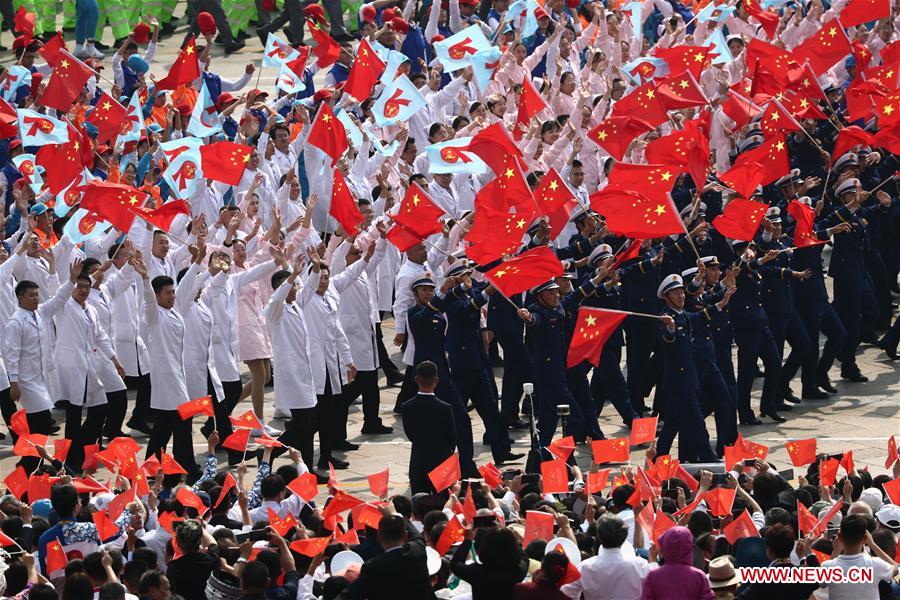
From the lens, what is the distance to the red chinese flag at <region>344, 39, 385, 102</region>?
2084 cm

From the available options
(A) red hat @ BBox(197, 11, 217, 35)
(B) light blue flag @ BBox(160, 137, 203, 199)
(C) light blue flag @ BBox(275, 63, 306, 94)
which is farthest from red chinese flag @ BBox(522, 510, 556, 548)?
(A) red hat @ BBox(197, 11, 217, 35)

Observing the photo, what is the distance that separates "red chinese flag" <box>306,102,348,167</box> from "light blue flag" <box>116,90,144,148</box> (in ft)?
8.38

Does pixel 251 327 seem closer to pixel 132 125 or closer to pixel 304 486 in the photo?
pixel 132 125

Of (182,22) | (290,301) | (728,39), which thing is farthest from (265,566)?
(182,22)

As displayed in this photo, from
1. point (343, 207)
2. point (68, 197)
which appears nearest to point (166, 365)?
point (343, 207)

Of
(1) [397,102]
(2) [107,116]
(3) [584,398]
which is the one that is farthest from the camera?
(2) [107,116]

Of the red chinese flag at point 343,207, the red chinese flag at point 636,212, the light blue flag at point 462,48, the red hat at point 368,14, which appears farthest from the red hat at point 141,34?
the red chinese flag at point 636,212

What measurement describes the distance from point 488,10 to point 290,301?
530 inches

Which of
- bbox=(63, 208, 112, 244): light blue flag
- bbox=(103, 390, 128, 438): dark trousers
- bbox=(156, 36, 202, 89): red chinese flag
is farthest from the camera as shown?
bbox=(156, 36, 202, 89): red chinese flag

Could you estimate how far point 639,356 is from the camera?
18.7 metres

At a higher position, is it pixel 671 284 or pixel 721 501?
pixel 671 284

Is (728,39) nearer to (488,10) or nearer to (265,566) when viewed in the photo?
(488,10)

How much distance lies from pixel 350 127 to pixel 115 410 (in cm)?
562

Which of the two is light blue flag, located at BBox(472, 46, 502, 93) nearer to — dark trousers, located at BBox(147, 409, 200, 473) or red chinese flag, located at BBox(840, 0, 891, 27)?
red chinese flag, located at BBox(840, 0, 891, 27)
